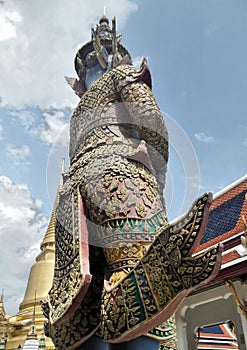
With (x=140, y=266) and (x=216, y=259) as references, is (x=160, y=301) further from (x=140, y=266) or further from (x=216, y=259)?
(x=216, y=259)

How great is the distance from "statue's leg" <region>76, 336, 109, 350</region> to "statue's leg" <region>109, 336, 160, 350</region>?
19 centimetres

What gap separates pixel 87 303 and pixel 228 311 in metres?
3.61

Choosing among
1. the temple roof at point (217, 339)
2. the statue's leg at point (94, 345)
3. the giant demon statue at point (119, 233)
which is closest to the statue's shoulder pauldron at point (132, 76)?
the giant demon statue at point (119, 233)

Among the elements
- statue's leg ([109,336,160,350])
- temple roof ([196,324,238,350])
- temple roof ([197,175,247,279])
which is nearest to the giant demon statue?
statue's leg ([109,336,160,350])

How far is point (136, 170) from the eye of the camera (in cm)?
190

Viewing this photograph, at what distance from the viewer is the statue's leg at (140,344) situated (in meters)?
1.55

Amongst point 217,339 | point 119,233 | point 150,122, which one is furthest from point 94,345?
point 217,339

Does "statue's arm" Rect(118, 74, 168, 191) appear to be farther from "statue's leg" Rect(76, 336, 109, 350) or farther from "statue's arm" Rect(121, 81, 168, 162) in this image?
"statue's leg" Rect(76, 336, 109, 350)

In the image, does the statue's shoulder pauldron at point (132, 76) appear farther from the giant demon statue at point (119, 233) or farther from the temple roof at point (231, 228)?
the temple roof at point (231, 228)

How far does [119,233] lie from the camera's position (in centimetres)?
169

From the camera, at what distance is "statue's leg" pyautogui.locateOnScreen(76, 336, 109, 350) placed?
174 centimetres

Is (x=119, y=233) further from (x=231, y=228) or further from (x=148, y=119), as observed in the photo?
(x=231, y=228)

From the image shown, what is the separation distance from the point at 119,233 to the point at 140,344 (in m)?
0.48

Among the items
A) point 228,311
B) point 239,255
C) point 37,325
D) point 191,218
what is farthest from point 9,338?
point 191,218
